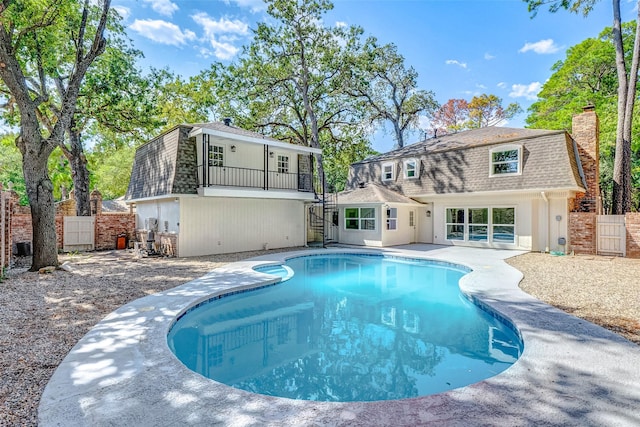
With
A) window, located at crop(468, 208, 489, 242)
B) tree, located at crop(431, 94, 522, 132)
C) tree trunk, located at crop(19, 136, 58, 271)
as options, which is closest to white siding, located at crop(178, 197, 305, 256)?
tree trunk, located at crop(19, 136, 58, 271)

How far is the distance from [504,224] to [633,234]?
432 cm

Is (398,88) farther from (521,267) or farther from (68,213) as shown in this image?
(68,213)

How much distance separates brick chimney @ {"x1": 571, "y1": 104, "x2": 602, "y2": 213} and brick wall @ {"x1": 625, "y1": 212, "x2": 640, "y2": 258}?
174 cm

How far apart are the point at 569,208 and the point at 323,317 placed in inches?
497

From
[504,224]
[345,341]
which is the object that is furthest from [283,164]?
[345,341]

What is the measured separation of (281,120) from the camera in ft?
81.7

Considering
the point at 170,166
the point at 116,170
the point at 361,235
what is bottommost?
the point at 361,235

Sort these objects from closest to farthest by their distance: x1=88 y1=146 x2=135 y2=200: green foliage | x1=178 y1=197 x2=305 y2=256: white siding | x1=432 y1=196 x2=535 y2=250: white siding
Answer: x1=178 y1=197 x2=305 y2=256: white siding
x1=432 y1=196 x2=535 y2=250: white siding
x1=88 y1=146 x2=135 y2=200: green foliage

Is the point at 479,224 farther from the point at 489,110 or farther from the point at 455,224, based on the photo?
the point at 489,110

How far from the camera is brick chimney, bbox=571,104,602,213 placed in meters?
13.9

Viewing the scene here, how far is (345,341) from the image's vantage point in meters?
5.75

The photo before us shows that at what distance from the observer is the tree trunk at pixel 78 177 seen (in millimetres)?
16922

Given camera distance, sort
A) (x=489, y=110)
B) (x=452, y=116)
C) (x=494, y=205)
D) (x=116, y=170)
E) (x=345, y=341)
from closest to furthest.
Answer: (x=345, y=341)
(x=494, y=205)
(x=489, y=110)
(x=452, y=116)
(x=116, y=170)

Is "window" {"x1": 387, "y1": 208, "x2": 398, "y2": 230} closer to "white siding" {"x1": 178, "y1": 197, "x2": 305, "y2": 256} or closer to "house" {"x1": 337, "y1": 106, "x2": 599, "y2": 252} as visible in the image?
"house" {"x1": 337, "y1": 106, "x2": 599, "y2": 252}
